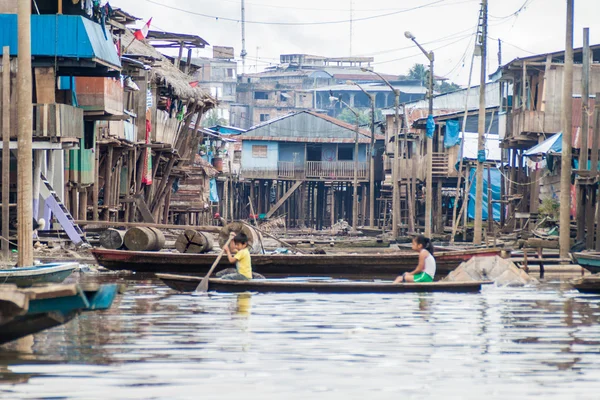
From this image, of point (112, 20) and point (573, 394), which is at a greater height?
point (112, 20)

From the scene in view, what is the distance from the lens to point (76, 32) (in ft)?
80.6

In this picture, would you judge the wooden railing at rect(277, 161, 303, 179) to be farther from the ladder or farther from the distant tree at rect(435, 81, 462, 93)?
the ladder

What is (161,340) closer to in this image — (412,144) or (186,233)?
(186,233)

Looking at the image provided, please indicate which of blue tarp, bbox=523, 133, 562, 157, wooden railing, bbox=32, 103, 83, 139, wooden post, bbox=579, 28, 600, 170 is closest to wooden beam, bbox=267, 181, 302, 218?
blue tarp, bbox=523, 133, 562, 157

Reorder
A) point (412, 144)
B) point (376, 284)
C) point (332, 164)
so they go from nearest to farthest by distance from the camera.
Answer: point (376, 284), point (412, 144), point (332, 164)

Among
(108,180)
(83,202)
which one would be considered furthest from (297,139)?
(83,202)

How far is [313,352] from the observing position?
11.2 m

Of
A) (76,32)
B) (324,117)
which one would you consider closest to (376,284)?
(76,32)

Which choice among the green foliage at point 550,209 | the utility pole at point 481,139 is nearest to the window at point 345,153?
the green foliage at point 550,209

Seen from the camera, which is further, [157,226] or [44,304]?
[157,226]

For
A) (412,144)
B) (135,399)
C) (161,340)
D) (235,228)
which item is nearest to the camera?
(135,399)

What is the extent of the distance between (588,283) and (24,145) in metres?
9.30

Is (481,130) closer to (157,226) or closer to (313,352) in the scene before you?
(157,226)

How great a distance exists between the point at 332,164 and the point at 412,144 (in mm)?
5585
